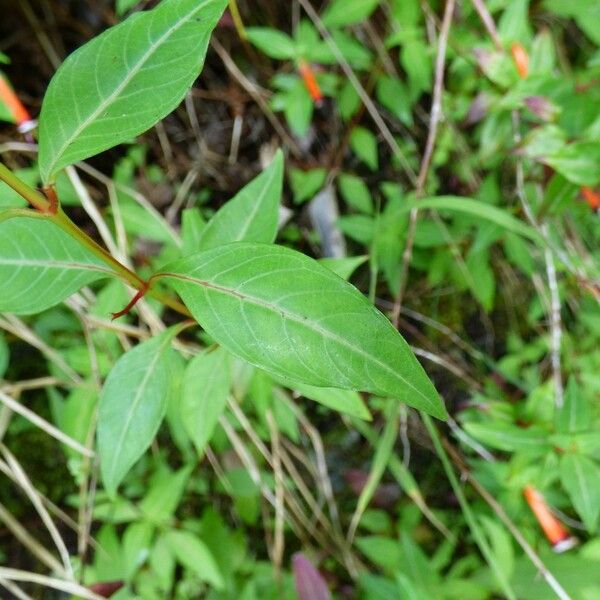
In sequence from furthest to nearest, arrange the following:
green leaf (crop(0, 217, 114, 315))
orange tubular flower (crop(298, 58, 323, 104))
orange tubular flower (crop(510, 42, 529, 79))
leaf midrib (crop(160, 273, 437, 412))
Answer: orange tubular flower (crop(298, 58, 323, 104)) < orange tubular flower (crop(510, 42, 529, 79)) < green leaf (crop(0, 217, 114, 315)) < leaf midrib (crop(160, 273, 437, 412))

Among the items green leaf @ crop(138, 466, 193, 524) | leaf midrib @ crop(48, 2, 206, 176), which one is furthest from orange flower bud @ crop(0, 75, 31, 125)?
green leaf @ crop(138, 466, 193, 524)

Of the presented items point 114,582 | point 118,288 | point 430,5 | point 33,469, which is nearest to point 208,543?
point 114,582

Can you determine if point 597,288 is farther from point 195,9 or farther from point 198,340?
point 195,9

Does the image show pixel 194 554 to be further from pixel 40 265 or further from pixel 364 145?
pixel 364 145

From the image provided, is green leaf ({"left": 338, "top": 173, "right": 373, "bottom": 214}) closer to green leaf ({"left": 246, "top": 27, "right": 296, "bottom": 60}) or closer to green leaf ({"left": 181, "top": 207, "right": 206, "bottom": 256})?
green leaf ({"left": 246, "top": 27, "right": 296, "bottom": 60})

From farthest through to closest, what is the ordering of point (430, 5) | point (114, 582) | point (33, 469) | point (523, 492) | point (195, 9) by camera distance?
point (430, 5) < point (33, 469) < point (523, 492) < point (114, 582) < point (195, 9)

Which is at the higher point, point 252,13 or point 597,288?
point 252,13

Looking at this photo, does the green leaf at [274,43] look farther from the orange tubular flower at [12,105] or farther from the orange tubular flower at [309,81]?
the orange tubular flower at [12,105]
